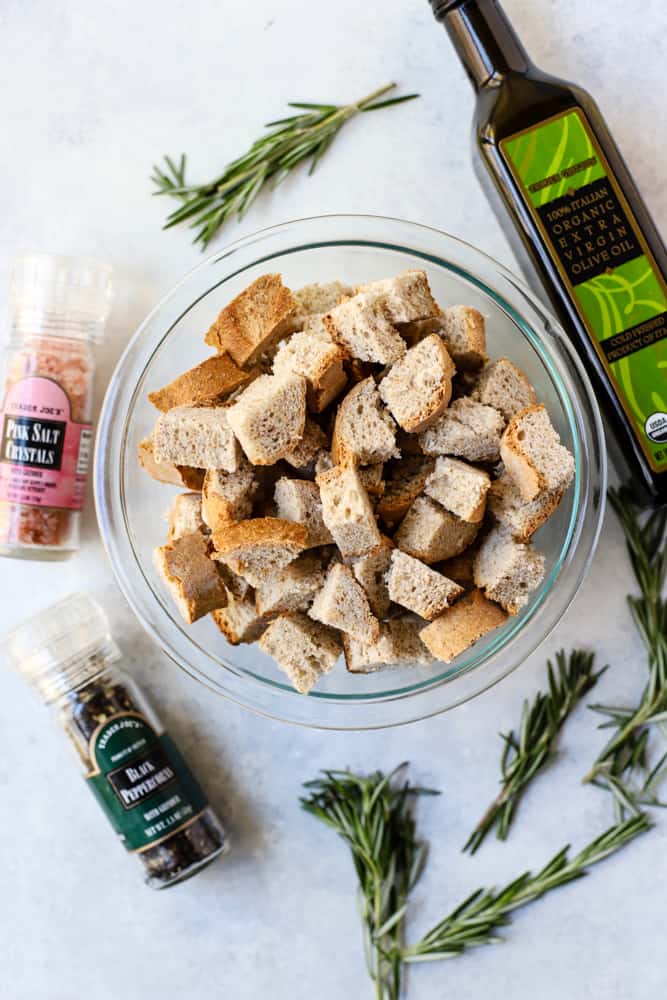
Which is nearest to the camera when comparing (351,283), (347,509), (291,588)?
(347,509)

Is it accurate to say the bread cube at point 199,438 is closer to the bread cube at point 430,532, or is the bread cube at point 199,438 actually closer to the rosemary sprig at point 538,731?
the bread cube at point 430,532

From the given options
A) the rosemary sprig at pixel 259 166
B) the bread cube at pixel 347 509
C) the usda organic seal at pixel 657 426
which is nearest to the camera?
the bread cube at pixel 347 509

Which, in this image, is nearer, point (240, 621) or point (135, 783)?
point (240, 621)

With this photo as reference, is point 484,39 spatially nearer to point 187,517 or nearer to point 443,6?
point 443,6

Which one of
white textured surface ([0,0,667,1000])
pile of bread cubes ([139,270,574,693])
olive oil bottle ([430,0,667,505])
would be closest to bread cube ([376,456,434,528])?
pile of bread cubes ([139,270,574,693])

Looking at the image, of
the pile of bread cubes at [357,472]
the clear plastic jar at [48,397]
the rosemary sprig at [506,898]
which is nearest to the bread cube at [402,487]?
the pile of bread cubes at [357,472]

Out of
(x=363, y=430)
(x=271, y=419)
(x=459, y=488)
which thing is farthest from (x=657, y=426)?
(x=271, y=419)
